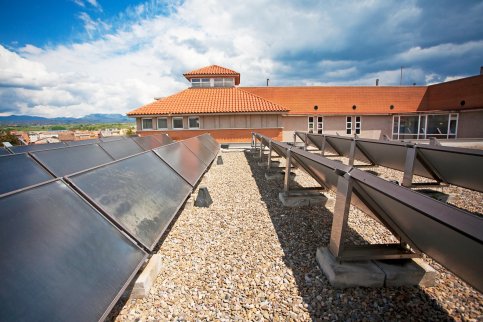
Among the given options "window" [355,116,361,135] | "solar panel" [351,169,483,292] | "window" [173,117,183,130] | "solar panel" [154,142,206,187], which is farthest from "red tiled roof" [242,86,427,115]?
"solar panel" [351,169,483,292]

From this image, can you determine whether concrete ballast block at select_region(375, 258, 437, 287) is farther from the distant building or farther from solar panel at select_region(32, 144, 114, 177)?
the distant building

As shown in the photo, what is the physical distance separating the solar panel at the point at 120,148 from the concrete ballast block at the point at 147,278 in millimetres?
5292

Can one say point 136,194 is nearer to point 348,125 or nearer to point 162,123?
point 162,123

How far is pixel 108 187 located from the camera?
289 centimetres

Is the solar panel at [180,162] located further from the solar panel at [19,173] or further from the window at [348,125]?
the window at [348,125]

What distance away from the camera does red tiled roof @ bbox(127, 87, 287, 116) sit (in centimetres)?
1947

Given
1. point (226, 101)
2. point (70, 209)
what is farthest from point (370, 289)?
point (226, 101)

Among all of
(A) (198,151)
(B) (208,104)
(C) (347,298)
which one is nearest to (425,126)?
(B) (208,104)

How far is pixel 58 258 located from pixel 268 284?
2185 millimetres

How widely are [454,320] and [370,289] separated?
0.74 metres

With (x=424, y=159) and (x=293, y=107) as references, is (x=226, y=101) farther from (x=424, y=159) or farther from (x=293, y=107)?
(x=424, y=159)

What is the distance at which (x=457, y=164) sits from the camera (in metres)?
4.44

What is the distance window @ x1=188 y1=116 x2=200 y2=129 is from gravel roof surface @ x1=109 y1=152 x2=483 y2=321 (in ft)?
52.1

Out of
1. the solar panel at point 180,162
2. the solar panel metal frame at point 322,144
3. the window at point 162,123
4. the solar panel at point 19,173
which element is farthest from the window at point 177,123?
the solar panel at point 19,173
